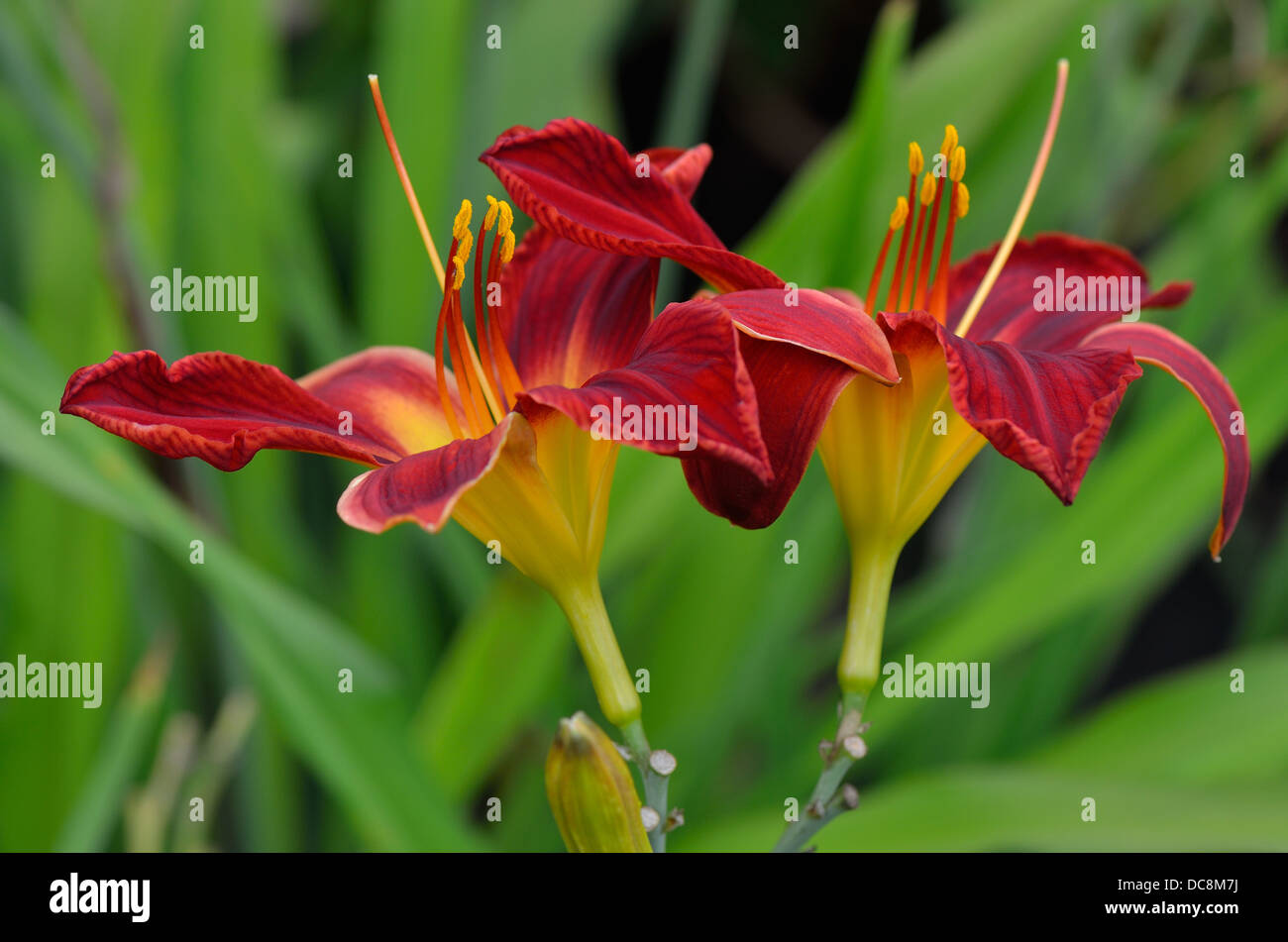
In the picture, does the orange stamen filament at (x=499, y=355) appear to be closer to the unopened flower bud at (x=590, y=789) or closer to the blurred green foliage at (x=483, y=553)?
the unopened flower bud at (x=590, y=789)

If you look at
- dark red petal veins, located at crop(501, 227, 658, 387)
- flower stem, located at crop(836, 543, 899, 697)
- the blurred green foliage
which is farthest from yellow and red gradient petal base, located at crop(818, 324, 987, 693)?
the blurred green foliage

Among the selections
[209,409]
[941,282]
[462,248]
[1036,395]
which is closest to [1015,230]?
[941,282]

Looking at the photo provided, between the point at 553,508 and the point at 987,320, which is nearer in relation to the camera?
the point at 553,508

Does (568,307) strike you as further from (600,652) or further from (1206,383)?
(1206,383)

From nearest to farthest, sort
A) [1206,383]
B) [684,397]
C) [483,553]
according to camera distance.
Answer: [684,397]
[1206,383]
[483,553]

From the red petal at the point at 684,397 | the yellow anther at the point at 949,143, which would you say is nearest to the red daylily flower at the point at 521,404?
the red petal at the point at 684,397

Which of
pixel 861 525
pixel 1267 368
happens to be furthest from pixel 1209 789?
pixel 861 525
